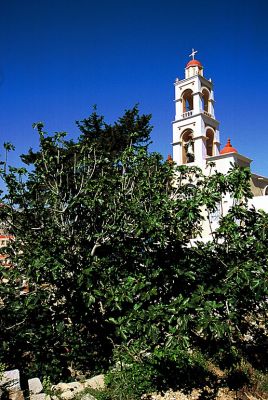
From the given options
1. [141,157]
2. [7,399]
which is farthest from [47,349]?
[141,157]

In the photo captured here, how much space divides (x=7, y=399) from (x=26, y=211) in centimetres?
433

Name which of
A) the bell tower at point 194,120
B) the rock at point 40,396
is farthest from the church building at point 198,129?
the rock at point 40,396

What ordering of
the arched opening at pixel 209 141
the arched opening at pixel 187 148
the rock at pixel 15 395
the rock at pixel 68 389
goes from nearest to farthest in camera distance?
the rock at pixel 15 395 → the rock at pixel 68 389 → the arched opening at pixel 187 148 → the arched opening at pixel 209 141

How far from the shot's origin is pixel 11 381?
15.6 ft

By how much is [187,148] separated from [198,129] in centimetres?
171

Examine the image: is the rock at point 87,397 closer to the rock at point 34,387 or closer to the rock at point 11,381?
the rock at point 34,387

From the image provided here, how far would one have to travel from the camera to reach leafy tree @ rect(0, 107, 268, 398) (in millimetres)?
5082

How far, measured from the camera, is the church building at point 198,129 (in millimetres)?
22188

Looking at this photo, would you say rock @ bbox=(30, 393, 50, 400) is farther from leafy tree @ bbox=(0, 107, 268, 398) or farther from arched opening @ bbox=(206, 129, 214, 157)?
arched opening @ bbox=(206, 129, 214, 157)

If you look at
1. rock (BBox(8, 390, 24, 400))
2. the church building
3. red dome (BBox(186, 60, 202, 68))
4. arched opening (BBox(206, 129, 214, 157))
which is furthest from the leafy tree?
red dome (BBox(186, 60, 202, 68))

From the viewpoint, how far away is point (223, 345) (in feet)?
19.7

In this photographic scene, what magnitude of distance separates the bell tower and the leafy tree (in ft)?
50.5

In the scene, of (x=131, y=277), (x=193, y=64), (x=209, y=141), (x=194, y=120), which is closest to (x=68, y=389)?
(x=131, y=277)

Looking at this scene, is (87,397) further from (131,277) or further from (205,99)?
(205,99)
